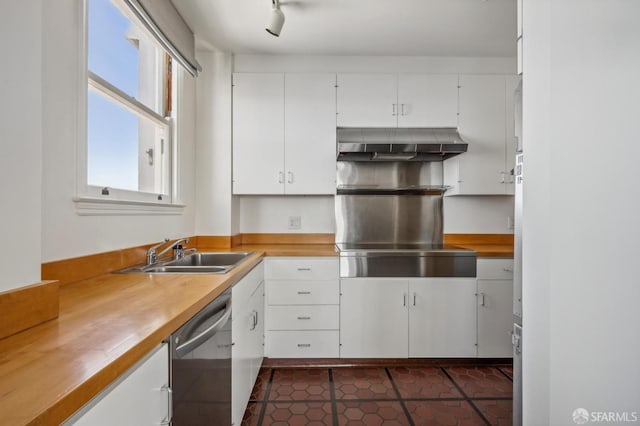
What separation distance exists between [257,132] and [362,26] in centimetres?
118

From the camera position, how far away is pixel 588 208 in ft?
3.02

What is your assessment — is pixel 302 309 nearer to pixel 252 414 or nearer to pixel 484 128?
pixel 252 414

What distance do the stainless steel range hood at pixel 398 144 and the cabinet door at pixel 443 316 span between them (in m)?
1.04

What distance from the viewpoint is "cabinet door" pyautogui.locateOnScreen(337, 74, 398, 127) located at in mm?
2770

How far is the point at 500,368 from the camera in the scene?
249 centimetres

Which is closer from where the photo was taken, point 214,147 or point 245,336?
point 245,336

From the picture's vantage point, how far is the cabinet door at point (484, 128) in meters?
2.78

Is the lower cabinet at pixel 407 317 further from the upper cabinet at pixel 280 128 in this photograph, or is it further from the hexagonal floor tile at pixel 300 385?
the upper cabinet at pixel 280 128

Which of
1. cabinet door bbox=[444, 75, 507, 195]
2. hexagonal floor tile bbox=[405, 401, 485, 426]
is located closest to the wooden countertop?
hexagonal floor tile bbox=[405, 401, 485, 426]

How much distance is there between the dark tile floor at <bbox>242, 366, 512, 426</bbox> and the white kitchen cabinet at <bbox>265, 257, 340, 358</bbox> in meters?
0.16

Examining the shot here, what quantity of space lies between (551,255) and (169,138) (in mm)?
2398

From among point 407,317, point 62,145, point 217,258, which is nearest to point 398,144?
point 407,317

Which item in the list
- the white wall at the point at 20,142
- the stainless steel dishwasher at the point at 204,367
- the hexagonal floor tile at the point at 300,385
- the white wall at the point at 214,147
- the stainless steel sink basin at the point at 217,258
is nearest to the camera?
the white wall at the point at 20,142

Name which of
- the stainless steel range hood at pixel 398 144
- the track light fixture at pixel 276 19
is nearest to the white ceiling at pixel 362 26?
the track light fixture at pixel 276 19
